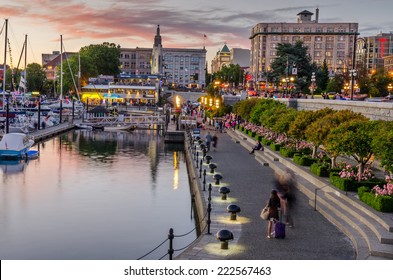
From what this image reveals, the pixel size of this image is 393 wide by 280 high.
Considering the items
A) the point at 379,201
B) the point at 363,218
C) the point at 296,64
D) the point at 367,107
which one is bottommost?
the point at 363,218

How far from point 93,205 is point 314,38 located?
160254mm

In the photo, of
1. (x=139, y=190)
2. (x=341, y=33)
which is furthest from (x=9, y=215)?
(x=341, y=33)

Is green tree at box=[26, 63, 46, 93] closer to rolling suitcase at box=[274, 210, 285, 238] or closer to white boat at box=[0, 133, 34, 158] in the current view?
white boat at box=[0, 133, 34, 158]

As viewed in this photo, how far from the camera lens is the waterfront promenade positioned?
690 inches

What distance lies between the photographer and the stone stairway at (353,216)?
1745 cm

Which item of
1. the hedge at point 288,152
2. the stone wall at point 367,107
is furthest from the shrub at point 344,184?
the hedge at point 288,152

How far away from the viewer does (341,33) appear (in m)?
180

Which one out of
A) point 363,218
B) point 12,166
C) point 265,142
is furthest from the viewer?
point 265,142

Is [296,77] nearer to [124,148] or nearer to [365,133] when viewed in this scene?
[124,148]

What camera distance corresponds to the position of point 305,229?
20859 mm

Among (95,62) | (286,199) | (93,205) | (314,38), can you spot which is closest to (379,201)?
(286,199)

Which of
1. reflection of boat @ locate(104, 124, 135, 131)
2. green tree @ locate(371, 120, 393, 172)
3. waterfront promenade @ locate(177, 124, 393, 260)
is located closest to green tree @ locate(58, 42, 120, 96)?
reflection of boat @ locate(104, 124, 135, 131)

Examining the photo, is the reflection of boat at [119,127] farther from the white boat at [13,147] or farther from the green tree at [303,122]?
the green tree at [303,122]

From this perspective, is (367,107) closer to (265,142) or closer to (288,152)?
(288,152)
